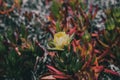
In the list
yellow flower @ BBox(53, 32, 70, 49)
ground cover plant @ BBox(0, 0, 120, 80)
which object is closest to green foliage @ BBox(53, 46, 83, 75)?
ground cover plant @ BBox(0, 0, 120, 80)

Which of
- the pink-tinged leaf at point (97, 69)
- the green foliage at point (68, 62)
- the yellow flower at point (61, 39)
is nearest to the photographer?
the yellow flower at point (61, 39)

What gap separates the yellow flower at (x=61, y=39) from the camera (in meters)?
2.25

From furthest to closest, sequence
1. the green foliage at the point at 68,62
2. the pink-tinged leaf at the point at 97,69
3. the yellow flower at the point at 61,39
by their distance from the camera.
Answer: the pink-tinged leaf at the point at 97,69 < the green foliage at the point at 68,62 < the yellow flower at the point at 61,39

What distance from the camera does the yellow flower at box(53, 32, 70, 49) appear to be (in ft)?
7.37

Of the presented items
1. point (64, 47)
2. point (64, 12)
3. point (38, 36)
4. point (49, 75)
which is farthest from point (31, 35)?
point (64, 47)

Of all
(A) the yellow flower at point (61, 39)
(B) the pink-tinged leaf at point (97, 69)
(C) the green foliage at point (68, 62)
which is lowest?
(B) the pink-tinged leaf at point (97, 69)

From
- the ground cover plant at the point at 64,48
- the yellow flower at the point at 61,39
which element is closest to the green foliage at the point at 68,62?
the ground cover plant at the point at 64,48

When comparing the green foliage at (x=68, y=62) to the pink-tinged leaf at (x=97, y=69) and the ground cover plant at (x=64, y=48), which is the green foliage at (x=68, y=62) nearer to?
the ground cover plant at (x=64, y=48)

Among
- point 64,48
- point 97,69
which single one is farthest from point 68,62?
point 97,69

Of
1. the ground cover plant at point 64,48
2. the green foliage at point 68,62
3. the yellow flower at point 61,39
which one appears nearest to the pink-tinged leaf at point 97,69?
the ground cover plant at point 64,48

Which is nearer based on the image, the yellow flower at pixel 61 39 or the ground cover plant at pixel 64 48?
the yellow flower at pixel 61 39

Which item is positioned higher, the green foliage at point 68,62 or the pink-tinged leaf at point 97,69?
the green foliage at point 68,62

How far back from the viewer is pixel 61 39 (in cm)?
225

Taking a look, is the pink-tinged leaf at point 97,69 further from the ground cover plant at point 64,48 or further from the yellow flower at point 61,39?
the yellow flower at point 61,39
